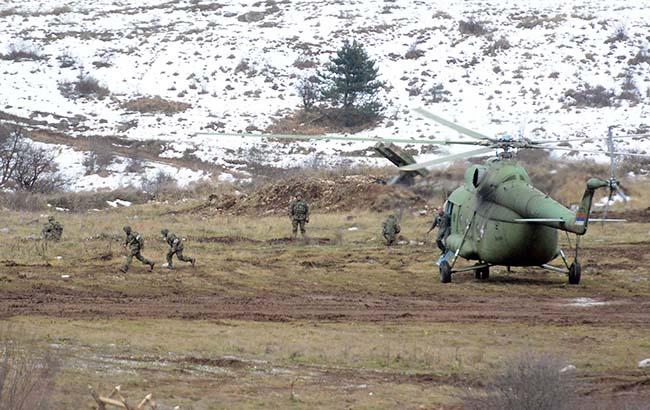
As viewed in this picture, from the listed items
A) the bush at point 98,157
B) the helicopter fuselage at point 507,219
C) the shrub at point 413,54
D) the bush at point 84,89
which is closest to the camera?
the helicopter fuselage at point 507,219

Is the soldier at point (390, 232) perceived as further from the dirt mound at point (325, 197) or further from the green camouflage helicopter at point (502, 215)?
the dirt mound at point (325, 197)

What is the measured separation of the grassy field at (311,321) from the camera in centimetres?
1445

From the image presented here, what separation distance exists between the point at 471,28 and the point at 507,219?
53672mm

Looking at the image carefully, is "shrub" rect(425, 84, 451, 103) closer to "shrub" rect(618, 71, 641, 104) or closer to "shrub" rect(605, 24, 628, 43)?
"shrub" rect(618, 71, 641, 104)

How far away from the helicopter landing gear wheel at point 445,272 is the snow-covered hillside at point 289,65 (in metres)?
28.9

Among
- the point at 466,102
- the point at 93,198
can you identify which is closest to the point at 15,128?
the point at 93,198

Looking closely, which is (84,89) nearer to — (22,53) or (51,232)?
(22,53)

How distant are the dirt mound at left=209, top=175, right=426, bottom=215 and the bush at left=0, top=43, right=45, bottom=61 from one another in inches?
1300

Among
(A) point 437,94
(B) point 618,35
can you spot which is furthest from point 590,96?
(B) point 618,35

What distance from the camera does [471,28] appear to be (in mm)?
75062

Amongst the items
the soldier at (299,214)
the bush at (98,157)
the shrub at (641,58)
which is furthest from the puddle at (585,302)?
the shrub at (641,58)

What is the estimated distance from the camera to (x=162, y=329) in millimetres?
18672

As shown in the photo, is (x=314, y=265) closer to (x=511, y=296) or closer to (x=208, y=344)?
(x=511, y=296)

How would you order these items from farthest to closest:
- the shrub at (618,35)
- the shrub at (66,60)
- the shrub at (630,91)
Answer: the shrub at (66,60) → the shrub at (618,35) → the shrub at (630,91)
